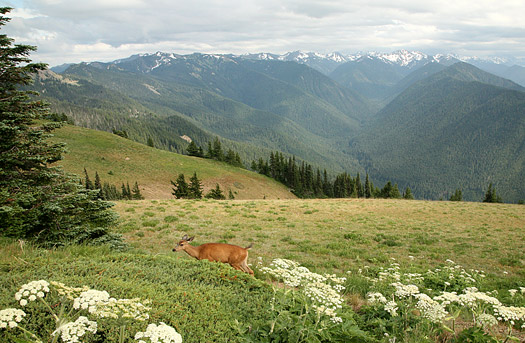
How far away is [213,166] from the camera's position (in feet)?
278

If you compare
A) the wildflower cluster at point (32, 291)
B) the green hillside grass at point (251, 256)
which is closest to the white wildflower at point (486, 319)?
the green hillside grass at point (251, 256)

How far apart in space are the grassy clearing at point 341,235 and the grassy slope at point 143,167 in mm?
42908

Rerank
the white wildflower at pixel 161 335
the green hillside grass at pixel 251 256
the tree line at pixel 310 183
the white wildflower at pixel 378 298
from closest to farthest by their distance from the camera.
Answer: the white wildflower at pixel 161 335 < the green hillside grass at pixel 251 256 < the white wildflower at pixel 378 298 < the tree line at pixel 310 183

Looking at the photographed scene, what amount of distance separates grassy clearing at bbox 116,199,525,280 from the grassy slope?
42.9 m

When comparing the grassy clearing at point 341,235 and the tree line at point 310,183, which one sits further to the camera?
the tree line at point 310,183

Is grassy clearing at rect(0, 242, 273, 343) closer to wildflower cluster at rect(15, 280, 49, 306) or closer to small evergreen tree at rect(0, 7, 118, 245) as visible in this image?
wildflower cluster at rect(15, 280, 49, 306)

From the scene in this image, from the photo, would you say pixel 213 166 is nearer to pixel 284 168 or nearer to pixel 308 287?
pixel 284 168

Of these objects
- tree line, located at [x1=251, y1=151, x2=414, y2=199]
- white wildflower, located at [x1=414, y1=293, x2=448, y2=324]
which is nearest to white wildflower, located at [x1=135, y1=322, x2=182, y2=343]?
white wildflower, located at [x1=414, y1=293, x2=448, y2=324]

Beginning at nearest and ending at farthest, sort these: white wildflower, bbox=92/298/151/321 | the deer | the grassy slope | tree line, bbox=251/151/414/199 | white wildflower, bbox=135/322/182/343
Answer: white wildflower, bbox=135/322/182/343
white wildflower, bbox=92/298/151/321
the deer
the grassy slope
tree line, bbox=251/151/414/199

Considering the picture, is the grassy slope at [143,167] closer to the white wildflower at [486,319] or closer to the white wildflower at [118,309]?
A: the white wildflower at [118,309]

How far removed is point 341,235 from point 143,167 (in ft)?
217

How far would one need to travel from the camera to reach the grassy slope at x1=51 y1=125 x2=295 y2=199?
63.4 meters

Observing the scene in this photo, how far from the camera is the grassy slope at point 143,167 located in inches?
2498

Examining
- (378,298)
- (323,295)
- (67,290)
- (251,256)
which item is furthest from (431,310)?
(251,256)
